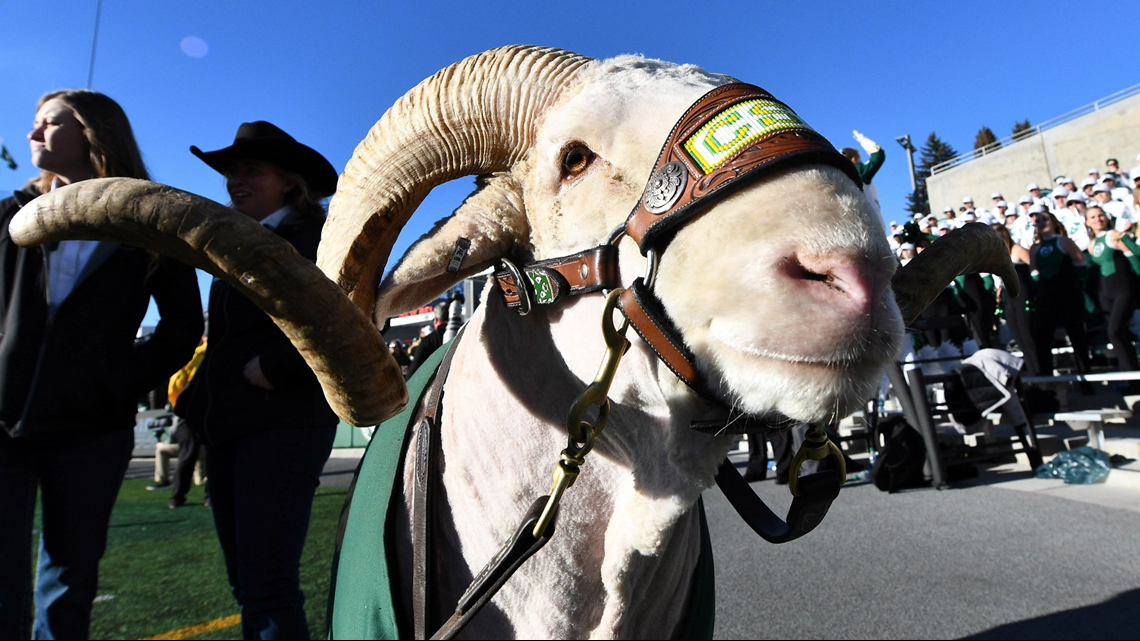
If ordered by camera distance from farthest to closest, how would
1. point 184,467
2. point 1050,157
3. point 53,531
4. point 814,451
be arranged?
point 1050,157
point 184,467
point 53,531
point 814,451

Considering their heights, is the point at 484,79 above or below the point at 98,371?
above

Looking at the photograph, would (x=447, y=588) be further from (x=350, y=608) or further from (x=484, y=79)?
(x=484, y=79)

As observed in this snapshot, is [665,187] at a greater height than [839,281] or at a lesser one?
greater

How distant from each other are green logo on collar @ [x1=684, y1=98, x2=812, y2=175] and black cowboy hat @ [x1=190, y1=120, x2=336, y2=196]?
1.79 meters

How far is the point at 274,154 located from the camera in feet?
7.96

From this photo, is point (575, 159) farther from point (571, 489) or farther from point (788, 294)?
point (571, 489)

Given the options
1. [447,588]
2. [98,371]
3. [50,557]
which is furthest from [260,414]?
[447,588]

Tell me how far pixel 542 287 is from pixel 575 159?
11.9 inches

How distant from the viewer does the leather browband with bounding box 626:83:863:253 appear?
1.11 m

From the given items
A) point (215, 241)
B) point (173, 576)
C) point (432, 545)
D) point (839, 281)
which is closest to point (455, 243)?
point (215, 241)

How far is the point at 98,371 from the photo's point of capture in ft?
7.06

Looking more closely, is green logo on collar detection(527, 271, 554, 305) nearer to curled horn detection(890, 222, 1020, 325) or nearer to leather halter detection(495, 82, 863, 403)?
leather halter detection(495, 82, 863, 403)

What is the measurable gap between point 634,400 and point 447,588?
71cm

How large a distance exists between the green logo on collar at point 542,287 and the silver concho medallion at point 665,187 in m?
0.31
